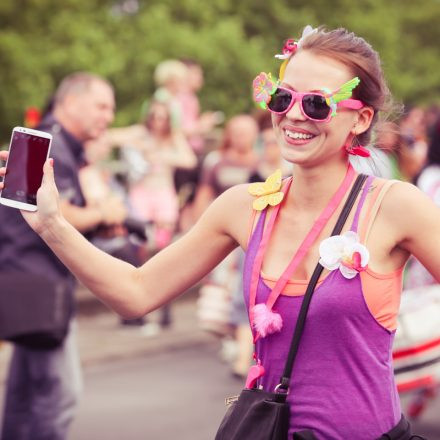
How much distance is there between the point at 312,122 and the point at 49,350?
9.41 ft

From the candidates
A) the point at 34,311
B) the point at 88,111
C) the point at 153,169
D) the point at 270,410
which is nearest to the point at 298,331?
the point at 270,410

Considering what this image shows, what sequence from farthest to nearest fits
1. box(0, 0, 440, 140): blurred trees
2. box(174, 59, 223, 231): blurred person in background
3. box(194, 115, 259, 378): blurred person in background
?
box(0, 0, 440, 140): blurred trees
box(174, 59, 223, 231): blurred person in background
box(194, 115, 259, 378): blurred person in background

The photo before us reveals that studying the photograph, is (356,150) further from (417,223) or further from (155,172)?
(155,172)

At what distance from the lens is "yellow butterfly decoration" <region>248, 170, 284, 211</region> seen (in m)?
3.19

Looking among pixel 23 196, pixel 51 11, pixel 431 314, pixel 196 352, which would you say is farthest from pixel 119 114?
pixel 23 196

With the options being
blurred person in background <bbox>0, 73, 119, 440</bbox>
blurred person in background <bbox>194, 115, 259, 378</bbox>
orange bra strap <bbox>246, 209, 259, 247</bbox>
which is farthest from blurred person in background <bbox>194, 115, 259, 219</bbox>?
orange bra strap <bbox>246, 209, 259, 247</bbox>

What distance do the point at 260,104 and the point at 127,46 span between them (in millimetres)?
23862

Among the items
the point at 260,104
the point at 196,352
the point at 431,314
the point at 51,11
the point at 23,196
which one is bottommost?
the point at 196,352

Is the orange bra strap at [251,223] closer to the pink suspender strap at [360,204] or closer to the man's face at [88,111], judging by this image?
→ the pink suspender strap at [360,204]

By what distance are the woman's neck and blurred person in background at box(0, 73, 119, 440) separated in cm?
268

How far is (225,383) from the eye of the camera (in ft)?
30.0

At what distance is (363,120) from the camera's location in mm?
3199

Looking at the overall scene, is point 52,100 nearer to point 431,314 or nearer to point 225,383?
point 431,314

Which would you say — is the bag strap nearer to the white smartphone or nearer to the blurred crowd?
the white smartphone
